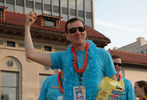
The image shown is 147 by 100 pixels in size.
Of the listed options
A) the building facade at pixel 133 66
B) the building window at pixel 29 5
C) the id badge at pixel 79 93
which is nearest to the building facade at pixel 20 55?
the building facade at pixel 133 66

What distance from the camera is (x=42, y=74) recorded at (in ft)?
94.7

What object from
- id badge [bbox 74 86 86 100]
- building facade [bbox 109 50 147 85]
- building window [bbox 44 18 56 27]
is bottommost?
id badge [bbox 74 86 86 100]

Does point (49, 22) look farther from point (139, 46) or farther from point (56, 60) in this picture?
point (139, 46)

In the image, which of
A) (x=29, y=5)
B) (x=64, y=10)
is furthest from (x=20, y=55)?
(x=64, y=10)

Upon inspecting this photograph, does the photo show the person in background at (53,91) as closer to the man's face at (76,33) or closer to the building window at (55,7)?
the man's face at (76,33)

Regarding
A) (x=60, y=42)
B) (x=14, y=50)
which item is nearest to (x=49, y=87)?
(x=14, y=50)

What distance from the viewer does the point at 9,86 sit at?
26797 mm

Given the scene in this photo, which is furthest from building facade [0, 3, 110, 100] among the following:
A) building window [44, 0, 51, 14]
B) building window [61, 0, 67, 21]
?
building window [61, 0, 67, 21]

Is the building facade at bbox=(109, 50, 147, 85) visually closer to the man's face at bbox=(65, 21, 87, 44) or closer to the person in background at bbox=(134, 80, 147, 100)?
the person in background at bbox=(134, 80, 147, 100)

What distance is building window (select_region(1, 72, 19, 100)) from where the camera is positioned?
87.1 feet

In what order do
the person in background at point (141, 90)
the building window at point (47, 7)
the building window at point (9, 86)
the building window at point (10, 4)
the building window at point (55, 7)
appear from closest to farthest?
the person in background at point (141, 90), the building window at point (9, 86), the building window at point (10, 4), the building window at point (47, 7), the building window at point (55, 7)

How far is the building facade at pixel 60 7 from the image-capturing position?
5034 centimetres

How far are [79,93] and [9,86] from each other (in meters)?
23.5

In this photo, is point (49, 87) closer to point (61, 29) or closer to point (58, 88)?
point (58, 88)
